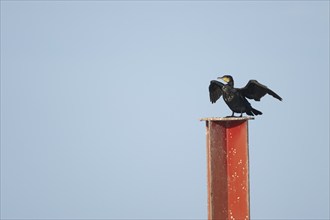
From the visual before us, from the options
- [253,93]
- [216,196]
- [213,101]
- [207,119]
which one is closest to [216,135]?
[207,119]

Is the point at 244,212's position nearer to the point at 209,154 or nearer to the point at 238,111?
the point at 209,154

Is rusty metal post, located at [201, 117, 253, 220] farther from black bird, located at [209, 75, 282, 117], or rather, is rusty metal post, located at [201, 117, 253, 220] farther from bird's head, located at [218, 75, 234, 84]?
bird's head, located at [218, 75, 234, 84]

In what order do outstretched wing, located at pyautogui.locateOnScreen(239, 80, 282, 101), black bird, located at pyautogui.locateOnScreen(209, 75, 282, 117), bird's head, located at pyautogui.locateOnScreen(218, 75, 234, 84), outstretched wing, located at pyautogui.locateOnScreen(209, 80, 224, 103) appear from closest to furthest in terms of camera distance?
outstretched wing, located at pyautogui.locateOnScreen(239, 80, 282, 101)
black bird, located at pyautogui.locateOnScreen(209, 75, 282, 117)
bird's head, located at pyautogui.locateOnScreen(218, 75, 234, 84)
outstretched wing, located at pyautogui.locateOnScreen(209, 80, 224, 103)

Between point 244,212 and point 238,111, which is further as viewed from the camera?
point 238,111

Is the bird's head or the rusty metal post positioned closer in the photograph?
the rusty metal post

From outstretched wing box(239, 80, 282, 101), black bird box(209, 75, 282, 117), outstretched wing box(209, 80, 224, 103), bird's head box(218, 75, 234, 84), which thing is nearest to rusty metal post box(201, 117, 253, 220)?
outstretched wing box(239, 80, 282, 101)

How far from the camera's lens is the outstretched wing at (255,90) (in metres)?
10.3

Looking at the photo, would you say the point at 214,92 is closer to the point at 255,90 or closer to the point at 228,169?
the point at 255,90

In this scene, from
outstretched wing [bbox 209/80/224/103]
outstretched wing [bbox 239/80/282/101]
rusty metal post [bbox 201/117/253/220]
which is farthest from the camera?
outstretched wing [bbox 209/80/224/103]

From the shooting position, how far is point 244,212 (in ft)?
23.6

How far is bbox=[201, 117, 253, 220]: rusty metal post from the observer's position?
→ 284 inches

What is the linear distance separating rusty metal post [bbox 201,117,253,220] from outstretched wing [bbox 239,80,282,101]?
295cm

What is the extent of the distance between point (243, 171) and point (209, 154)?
45cm

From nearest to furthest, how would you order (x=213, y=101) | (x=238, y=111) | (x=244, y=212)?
1. (x=244, y=212)
2. (x=238, y=111)
3. (x=213, y=101)
